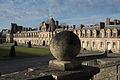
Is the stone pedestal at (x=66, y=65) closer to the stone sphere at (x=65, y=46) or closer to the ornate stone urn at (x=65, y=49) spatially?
the ornate stone urn at (x=65, y=49)

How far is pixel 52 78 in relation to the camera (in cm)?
334

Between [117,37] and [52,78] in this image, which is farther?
[117,37]

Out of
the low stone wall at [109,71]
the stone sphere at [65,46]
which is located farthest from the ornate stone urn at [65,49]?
the low stone wall at [109,71]

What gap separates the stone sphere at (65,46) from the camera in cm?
375

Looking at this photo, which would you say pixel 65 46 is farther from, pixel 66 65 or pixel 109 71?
pixel 109 71

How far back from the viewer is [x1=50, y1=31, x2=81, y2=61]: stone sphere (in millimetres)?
3746

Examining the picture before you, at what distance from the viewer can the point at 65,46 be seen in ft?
12.3

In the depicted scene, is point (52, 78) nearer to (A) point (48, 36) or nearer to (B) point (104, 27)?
(B) point (104, 27)

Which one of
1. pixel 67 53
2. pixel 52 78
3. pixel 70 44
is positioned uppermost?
pixel 70 44

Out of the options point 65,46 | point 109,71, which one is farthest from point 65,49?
point 109,71

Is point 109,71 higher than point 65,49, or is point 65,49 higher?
point 65,49

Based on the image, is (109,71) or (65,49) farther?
(109,71)

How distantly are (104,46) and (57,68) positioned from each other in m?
37.0

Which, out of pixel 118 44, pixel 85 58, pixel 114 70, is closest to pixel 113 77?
pixel 114 70
